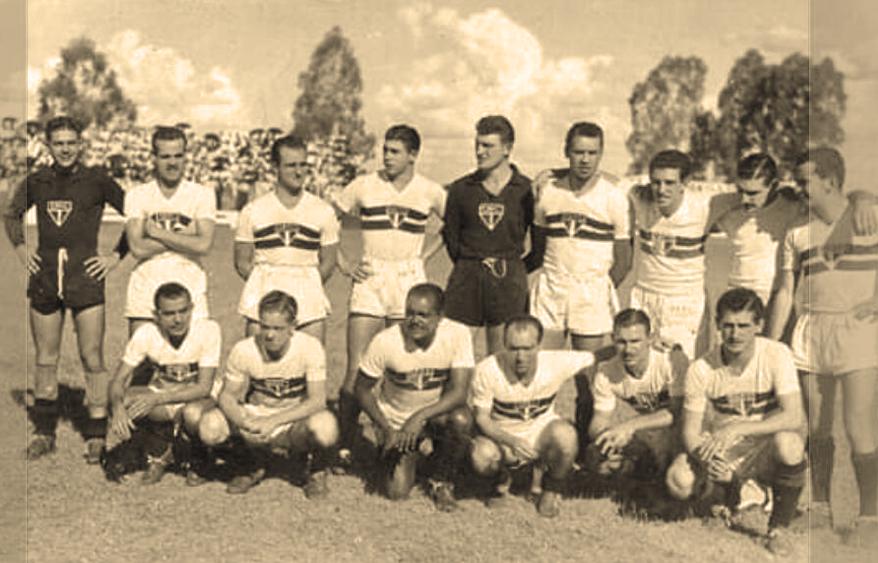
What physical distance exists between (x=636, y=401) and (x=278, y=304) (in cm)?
183

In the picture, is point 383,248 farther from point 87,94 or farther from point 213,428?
point 87,94

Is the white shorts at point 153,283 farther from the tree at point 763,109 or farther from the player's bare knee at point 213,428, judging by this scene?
the tree at point 763,109

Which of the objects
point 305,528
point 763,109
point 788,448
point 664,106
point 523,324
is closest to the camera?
point 788,448

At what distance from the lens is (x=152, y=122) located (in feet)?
127

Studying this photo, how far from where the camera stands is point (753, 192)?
4.86 meters

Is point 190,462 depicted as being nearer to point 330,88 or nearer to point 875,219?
point 875,219

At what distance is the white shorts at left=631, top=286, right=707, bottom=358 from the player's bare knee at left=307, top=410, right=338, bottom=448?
68.2 inches

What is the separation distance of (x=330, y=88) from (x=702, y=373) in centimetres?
3563

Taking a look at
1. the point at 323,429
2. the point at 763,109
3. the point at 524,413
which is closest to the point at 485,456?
the point at 524,413

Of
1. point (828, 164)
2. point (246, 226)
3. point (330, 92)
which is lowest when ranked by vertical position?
point (246, 226)

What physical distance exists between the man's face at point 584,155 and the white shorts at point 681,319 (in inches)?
29.4

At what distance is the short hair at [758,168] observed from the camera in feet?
15.8

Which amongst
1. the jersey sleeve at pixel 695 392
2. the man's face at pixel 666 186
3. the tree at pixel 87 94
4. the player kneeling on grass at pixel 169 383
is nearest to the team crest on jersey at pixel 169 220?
the player kneeling on grass at pixel 169 383

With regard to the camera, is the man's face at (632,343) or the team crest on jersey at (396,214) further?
the team crest on jersey at (396,214)
